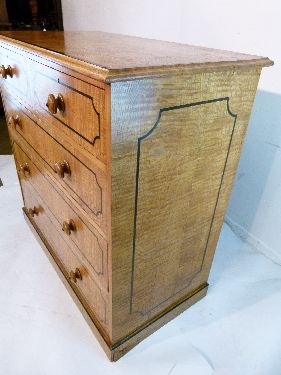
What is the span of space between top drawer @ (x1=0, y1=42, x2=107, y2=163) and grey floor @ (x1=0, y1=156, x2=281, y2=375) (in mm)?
861

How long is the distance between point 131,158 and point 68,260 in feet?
2.63

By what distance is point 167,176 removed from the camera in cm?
95

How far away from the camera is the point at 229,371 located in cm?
120

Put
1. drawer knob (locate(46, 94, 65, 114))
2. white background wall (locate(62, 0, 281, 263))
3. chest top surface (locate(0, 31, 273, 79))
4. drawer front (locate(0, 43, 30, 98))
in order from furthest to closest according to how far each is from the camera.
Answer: white background wall (locate(62, 0, 281, 263)) → drawer front (locate(0, 43, 30, 98)) → drawer knob (locate(46, 94, 65, 114)) → chest top surface (locate(0, 31, 273, 79))

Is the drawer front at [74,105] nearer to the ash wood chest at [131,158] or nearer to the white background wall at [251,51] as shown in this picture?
the ash wood chest at [131,158]

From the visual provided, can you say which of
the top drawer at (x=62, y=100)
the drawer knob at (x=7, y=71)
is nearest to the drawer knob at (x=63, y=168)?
the top drawer at (x=62, y=100)

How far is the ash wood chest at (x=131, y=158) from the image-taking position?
775 millimetres

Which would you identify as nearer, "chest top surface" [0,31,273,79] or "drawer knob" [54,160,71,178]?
"chest top surface" [0,31,273,79]

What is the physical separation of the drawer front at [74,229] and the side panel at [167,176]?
0.25 feet

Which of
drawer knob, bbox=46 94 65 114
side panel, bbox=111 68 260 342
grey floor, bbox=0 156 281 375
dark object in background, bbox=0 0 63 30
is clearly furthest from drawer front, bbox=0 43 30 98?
dark object in background, bbox=0 0 63 30

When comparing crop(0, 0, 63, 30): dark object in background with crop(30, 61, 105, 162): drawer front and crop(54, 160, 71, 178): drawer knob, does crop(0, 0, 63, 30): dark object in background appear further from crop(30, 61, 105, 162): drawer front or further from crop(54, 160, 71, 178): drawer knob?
crop(54, 160, 71, 178): drawer knob

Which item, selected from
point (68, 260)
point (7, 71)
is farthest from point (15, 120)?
point (68, 260)

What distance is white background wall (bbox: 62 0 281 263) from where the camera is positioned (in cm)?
142

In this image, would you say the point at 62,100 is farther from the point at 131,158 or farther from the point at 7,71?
the point at 7,71
